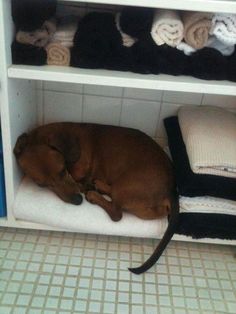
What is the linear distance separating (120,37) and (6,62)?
324mm

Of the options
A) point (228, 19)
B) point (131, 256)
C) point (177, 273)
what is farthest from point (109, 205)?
point (228, 19)

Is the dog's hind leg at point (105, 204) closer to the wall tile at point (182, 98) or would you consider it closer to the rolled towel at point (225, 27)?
the wall tile at point (182, 98)

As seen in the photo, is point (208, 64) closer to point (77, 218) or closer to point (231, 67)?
point (231, 67)

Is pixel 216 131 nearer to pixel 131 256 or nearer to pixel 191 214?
pixel 191 214

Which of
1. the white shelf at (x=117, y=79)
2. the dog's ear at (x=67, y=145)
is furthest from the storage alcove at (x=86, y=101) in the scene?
the dog's ear at (x=67, y=145)

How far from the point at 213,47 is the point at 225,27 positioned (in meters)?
0.08

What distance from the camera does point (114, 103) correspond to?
133 centimetres

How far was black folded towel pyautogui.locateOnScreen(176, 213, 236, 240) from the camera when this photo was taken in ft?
3.65

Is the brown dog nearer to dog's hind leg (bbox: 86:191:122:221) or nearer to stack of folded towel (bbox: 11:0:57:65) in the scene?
dog's hind leg (bbox: 86:191:122:221)

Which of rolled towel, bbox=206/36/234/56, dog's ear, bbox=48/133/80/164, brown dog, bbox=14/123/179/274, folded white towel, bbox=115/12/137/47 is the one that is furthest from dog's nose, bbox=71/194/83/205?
rolled towel, bbox=206/36/234/56

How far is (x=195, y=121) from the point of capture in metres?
1.21

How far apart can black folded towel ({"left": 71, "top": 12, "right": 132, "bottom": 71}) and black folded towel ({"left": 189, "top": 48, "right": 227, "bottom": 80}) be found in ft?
0.61

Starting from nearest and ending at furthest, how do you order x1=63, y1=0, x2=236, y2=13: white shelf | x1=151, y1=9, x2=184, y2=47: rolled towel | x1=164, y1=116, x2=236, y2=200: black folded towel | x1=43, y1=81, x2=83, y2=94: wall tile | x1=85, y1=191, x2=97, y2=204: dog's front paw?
x1=63, y1=0, x2=236, y2=13: white shelf
x1=151, y1=9, x2=184, y2=47: rolled towel
x1=164, y1=116, x2=236, y2=200: black folded towel
x1=85, y1=191, x2=97, y2=204: dog's front paw
x1=43, y1=81, x2=83, y2=94: wall tile

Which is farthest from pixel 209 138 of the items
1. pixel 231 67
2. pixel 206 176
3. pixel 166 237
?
pixel 166 237
